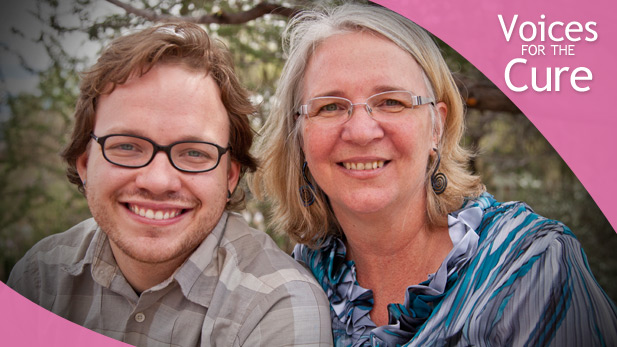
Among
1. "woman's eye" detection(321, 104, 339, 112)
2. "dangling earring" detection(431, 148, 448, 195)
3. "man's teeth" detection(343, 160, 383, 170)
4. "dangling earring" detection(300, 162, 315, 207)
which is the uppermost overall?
"woman's eye" detection(321, 104, 339, 112)

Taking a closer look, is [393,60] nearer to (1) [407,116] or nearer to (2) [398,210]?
(1) [407,116]

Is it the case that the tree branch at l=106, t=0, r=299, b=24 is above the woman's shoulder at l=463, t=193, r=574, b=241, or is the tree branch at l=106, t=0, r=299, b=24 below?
above

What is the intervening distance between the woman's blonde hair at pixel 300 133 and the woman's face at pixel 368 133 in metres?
0.08

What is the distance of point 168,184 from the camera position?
2213mm

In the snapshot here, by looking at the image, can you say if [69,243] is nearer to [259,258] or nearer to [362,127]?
[259,258]

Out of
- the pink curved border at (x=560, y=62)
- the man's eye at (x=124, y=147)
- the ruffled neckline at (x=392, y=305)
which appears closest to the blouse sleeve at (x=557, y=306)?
the ruffled neckline at (x=392, y=305)

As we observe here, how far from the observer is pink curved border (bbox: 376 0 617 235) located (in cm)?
270

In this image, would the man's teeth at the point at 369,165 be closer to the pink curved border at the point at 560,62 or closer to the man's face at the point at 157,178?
the man's face at the point at 157,178

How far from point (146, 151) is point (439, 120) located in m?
1.35

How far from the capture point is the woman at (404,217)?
1.90 meters

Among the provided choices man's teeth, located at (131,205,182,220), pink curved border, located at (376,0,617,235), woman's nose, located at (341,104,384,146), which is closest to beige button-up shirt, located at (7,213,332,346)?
man's teeth, located at (131,205,182,220)

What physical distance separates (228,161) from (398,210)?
83 centimetres

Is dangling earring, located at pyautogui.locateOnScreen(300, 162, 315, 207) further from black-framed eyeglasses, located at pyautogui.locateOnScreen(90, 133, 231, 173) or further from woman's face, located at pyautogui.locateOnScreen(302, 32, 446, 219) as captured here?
black-framed eyeglasses, located at pyautogui.locateOnScreen(90, 133, 231, 173)

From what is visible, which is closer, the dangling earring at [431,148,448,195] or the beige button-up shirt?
the beige button-up shirt
